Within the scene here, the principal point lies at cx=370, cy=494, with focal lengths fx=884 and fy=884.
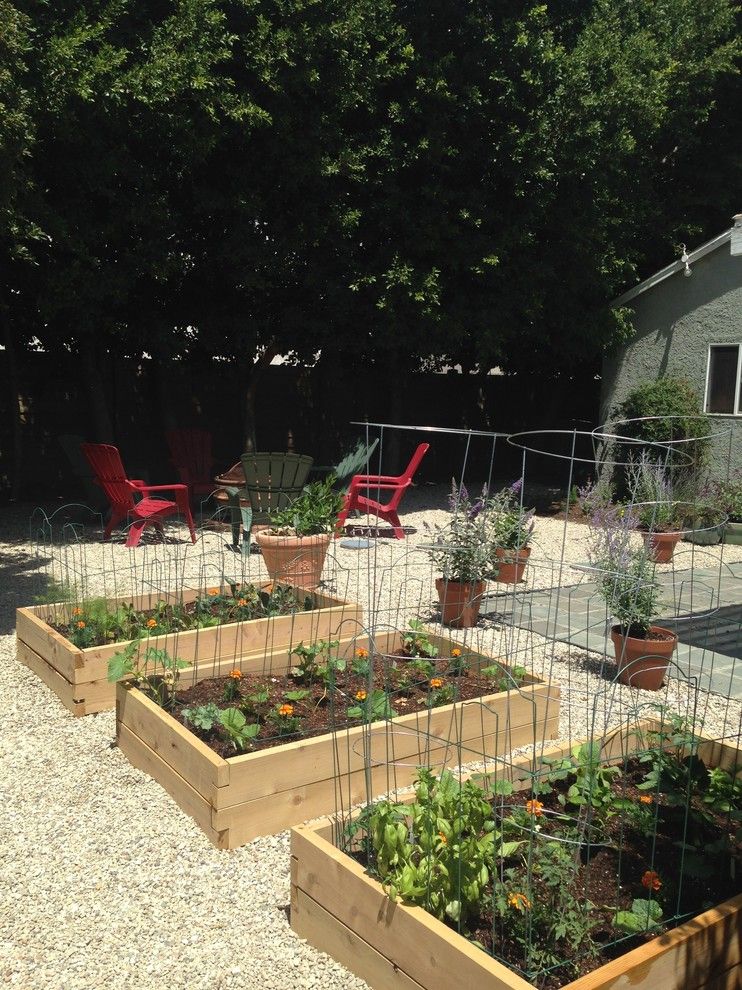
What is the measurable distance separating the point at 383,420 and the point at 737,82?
8.41 metres

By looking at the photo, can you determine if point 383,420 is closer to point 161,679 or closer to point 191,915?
point 161,679

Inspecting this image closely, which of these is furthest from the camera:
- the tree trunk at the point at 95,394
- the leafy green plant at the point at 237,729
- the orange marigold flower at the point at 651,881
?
the tree trunk at the point at 95,394

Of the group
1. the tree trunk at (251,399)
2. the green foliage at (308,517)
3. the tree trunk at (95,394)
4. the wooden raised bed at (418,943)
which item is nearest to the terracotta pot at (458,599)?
the green foliage at (308,517)

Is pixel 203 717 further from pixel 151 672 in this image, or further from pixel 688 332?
pixel 688 332

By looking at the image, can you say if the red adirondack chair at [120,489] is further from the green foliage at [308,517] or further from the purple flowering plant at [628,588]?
the purple flowering plant at [628,588]

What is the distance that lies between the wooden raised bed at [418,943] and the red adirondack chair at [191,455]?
8.38 metres

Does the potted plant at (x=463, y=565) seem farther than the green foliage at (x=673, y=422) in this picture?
No

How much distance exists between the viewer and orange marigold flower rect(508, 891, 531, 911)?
237cm

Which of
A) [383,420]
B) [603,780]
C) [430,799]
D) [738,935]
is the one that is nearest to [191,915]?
[430,799]

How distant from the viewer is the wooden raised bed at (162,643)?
448 cm

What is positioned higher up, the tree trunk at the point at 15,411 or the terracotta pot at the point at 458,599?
the tree trunk at the point at 15,411

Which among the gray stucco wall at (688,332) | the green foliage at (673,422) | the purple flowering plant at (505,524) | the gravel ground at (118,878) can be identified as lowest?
the gravel ground at (118,878)

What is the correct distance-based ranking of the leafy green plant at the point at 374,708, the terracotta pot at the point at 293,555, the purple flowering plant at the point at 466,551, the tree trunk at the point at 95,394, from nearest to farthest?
the leafy green plant at the point at 374,708, the purple flowering plant at the point at 466,551, the terracotta pot at the point at 293,555, the tree trunk at the point at 95,394

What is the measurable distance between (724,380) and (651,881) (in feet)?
34.4
